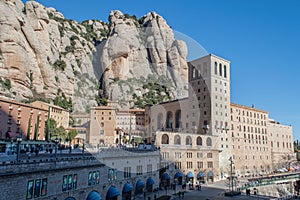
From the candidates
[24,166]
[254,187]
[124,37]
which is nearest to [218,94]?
[254,187]

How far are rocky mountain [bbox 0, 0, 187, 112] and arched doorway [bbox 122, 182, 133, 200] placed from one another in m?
46.8

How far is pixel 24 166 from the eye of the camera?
18047 mm

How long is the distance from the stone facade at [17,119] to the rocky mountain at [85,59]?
8322 mm

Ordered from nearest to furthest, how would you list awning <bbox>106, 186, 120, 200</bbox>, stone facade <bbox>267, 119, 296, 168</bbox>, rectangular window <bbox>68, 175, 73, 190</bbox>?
rectangular window <bbox>68, 175, 73, 190</bbox> → awning <bbox>106, 186, 120, 200</bbox> → stone facade <bbox>267, 119, 296, 168</bbox>

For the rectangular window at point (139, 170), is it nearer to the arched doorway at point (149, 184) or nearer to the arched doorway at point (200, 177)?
the arched doorway at point (149, 184)

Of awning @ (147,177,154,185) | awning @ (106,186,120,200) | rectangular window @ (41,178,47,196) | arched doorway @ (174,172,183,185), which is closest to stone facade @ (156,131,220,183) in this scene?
arched doorway @ (174,172,183,185)

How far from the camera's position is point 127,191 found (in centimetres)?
3120

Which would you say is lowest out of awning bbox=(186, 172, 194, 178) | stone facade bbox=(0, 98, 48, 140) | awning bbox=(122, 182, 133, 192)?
awning bbox=(186, 172, 194, 178)

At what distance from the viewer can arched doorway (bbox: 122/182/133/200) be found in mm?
31123

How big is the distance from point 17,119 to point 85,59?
62.0 meters

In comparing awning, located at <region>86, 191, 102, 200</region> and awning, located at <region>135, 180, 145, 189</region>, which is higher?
awning, located at <region>86, 191, 102, 200</region>

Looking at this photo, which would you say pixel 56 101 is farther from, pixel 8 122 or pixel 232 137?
pixel 232 137

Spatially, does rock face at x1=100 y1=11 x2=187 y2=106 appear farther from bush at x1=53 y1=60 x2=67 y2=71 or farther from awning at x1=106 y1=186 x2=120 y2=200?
awning at x1=106 y1=186 x2=120 y2=200

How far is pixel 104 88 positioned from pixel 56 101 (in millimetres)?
30662
